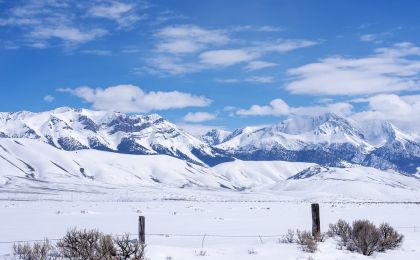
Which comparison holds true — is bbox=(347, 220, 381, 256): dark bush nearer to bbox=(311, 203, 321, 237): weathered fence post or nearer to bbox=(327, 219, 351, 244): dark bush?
bbox=(327, 219, 351, 244): dark bush

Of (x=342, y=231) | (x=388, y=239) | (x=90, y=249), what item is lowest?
(x=388, y=239)

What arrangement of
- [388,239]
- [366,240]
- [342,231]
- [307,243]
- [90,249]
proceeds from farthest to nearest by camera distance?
[342,231] → [388,239] → [366,240] → [307,243] → [90,249]

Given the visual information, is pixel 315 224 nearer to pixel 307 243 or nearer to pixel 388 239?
pixel 307 243

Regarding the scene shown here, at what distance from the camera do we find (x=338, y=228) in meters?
24.0

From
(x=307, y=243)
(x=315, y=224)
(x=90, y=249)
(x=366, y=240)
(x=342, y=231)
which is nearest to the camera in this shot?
(x=90, y=249)

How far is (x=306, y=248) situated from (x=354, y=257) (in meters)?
1.63

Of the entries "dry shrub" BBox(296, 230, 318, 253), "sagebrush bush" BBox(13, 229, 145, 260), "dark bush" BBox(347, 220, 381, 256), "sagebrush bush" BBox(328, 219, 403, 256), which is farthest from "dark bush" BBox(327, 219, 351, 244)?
"sagebrush bush" BBox(13, 229, 145, 260)

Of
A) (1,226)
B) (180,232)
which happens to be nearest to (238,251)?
(180,232)

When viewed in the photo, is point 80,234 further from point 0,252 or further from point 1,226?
point 1,226

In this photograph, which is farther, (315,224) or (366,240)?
(315,224)

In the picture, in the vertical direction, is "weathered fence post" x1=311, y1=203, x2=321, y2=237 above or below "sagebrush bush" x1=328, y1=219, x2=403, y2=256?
above

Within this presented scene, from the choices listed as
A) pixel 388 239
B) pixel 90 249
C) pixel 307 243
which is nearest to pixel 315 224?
pixel 307 243

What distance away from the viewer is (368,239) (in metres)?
19.4

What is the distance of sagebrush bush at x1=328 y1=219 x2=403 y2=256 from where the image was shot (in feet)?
63.5
